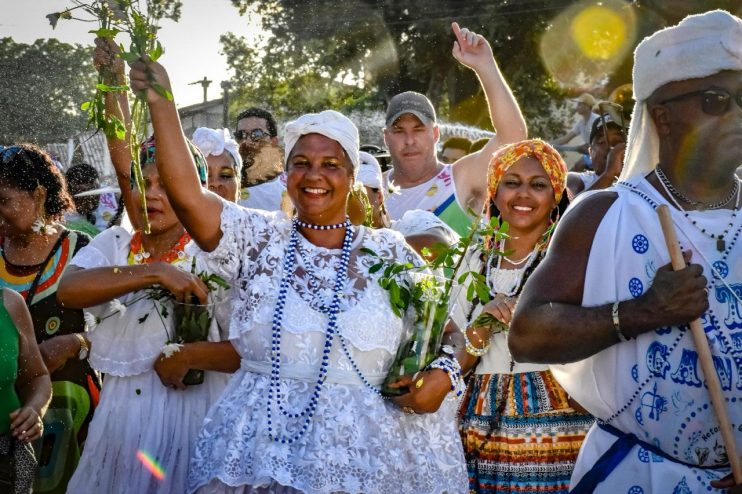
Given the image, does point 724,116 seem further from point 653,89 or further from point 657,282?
point 657,282

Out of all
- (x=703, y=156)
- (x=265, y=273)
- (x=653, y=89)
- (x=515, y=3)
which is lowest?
(x=265, y=273)

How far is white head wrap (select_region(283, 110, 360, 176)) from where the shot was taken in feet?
13.8

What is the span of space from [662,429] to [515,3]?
934 inches

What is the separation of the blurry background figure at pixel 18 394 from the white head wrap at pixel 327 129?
168 centimetres

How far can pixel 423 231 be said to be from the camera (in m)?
5.42

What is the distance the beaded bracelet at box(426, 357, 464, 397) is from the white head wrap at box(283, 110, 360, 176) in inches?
36.1

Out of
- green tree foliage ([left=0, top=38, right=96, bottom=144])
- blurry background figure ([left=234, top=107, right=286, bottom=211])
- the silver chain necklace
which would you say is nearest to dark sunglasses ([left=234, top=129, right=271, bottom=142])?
blurry background figure ([left=234, top=107, right=286, bottom=211])

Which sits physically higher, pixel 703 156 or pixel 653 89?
pixel 653 89

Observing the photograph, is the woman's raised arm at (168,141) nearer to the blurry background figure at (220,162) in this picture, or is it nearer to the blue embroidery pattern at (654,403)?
the blue embroidery pattern at (654,403)

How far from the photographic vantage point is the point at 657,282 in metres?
3.02

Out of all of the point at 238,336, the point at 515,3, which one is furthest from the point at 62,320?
the point at 515,3

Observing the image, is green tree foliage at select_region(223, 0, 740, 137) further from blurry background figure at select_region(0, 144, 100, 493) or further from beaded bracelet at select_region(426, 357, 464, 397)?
beaded bracelet at select_region(426, 357, 464, 397)

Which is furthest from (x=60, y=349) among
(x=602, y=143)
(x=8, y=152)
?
(x=602, y=143)

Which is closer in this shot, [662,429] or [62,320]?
[662,429]
